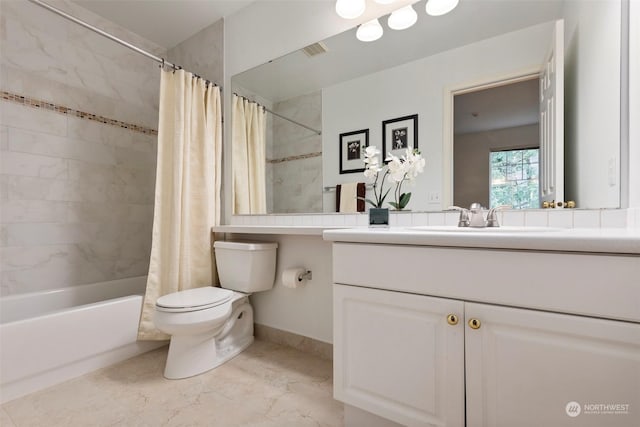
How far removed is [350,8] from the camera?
1.65 m

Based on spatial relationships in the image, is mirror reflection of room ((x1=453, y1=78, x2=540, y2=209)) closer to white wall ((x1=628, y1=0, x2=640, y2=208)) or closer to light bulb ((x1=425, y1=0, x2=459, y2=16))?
white wall ((x1=628, y1=0, x2=640, y2=208))

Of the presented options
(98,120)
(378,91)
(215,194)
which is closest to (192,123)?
(215,194)

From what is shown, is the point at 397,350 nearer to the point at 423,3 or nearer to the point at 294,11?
the point at 423,3

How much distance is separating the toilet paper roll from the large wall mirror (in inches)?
15.5

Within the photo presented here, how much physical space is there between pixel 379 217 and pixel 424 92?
2.31 feet

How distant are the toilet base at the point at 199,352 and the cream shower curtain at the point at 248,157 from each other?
2.63 ft

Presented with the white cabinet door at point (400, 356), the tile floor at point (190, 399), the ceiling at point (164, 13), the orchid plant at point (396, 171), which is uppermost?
the ceiling at point (164, 13)

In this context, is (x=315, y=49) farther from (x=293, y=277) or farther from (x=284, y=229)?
(x=293, y=277)

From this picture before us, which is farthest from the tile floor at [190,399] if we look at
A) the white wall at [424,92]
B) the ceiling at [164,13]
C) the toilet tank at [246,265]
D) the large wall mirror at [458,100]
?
the ceiling at [164,13]

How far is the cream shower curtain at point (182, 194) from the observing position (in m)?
1.89

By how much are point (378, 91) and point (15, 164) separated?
2.33 metres

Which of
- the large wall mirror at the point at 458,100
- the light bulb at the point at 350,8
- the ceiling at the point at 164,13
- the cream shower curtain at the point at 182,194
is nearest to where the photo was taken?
the large wall mirror at the point at 458,100

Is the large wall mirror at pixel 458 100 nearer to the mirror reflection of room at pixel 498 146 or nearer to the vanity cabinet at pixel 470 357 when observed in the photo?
the mirror reflection of room at pixel 498 146

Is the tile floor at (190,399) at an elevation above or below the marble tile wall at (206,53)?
below
